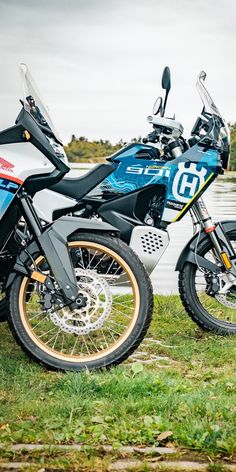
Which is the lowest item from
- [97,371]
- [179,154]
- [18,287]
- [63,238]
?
[97,371]

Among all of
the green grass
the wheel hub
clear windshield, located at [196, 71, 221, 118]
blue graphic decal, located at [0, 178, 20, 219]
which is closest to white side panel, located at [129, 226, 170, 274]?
the green grass

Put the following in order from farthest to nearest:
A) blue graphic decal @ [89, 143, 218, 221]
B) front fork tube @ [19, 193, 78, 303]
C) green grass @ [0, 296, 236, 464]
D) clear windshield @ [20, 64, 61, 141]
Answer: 1. blue graphic decal @ [89, 143, 218, 221]
2. clear windshield @ [20, 64, 61, 141]
3. front fork tube @ [19, 193, 78, 303]
4. green grass @ [0, 296, 236, 464]

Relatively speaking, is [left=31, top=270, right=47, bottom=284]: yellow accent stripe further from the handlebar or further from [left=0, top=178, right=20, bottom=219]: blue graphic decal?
the handlebar

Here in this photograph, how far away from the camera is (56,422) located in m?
4.09

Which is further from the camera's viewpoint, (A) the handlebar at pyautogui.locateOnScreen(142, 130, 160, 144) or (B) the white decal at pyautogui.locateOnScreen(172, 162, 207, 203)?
(A) the handlebar at pyautogui.locateOnScreen(142, 130, 160, 144)

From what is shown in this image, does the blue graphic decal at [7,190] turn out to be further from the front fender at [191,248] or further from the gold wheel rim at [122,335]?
the front fender at [191,248]

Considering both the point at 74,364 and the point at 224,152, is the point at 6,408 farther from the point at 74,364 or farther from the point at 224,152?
the point at 224,152

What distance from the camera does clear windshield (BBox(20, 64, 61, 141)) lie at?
17.5 ft

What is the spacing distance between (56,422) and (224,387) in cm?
117

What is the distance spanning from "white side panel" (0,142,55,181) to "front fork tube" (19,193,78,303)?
17 cm

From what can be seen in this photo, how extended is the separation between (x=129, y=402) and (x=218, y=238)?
2.43m

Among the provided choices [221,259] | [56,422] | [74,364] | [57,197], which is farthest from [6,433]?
[221,259]

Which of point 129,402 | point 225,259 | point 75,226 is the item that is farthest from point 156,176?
point 129,402

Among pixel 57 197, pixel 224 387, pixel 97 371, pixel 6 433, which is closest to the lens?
pixel 6 433
